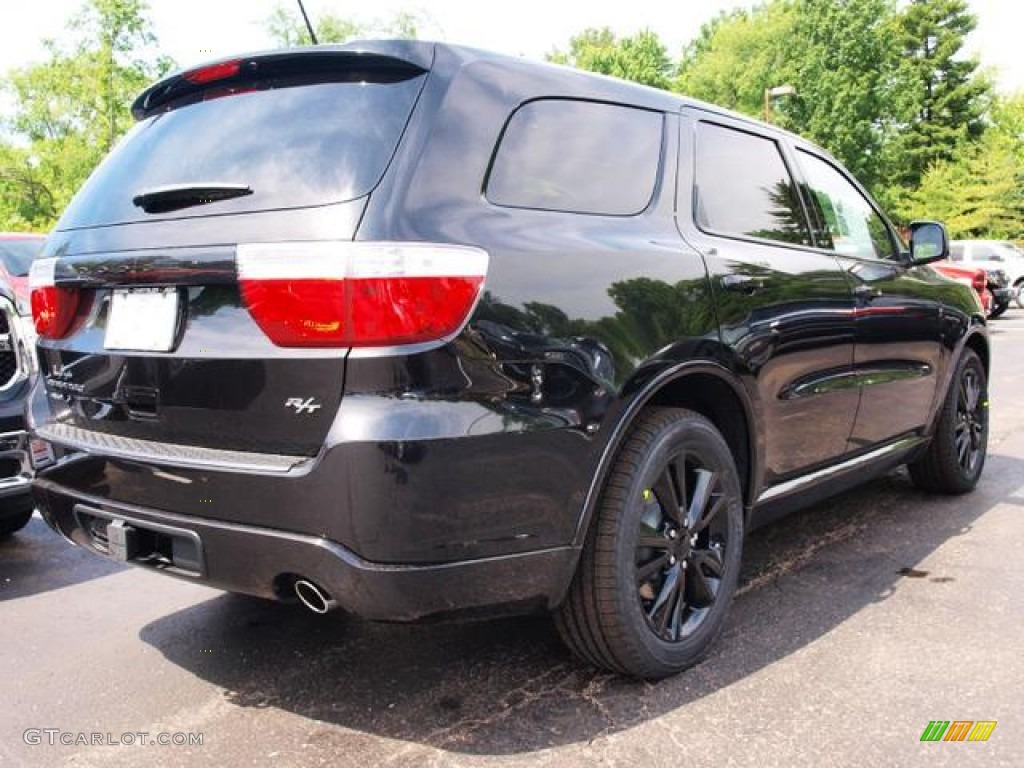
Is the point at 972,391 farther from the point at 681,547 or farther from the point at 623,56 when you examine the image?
the point at 623,56

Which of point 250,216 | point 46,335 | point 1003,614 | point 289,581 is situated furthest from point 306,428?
point 1003,614

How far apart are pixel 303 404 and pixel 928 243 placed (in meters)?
3.41

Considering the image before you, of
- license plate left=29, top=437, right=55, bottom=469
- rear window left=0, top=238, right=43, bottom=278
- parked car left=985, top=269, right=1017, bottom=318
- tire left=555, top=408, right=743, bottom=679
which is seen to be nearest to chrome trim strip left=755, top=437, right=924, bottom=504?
tire left=555, top=408, right=743, bottom=679

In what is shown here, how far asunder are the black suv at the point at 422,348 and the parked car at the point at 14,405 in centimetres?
102

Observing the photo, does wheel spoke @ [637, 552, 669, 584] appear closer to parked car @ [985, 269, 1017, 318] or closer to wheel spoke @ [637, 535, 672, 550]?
wheel spoke @ [637, 535, 672, 550]

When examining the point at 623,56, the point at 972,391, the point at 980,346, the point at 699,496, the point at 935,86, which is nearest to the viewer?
the point at 699,496

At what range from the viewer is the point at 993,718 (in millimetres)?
2424

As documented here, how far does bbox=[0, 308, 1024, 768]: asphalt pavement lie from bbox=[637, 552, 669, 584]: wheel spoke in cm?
34

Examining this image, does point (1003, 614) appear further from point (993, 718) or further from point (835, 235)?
point (835, 235)

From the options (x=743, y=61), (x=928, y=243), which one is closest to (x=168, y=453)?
(x=928, y=243)

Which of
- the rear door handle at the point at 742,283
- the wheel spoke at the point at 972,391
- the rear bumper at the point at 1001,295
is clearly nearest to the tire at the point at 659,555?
the rear door handle at the point at 742,283

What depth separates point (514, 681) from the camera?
2.68 m

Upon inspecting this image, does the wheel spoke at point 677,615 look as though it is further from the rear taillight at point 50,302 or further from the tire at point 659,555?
the rear taillight at point 50,302

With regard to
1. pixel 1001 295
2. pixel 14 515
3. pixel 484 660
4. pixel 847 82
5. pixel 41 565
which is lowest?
pixel 1001 295
